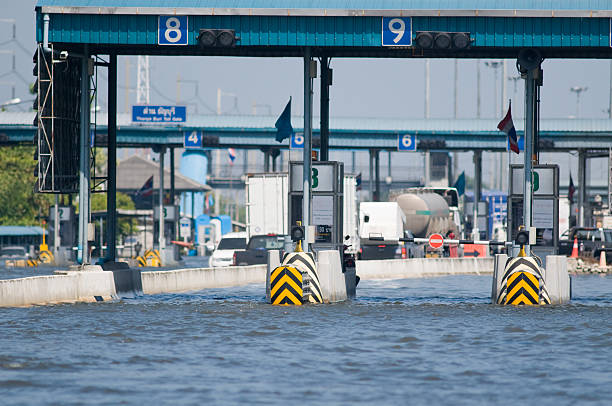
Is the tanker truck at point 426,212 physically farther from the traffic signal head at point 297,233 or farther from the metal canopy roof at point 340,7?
the traffic signal head at point 297,233

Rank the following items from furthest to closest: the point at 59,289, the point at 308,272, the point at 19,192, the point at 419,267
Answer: the point at 19,192
the point at 419,267
the point at 59,289
the point at 308,272

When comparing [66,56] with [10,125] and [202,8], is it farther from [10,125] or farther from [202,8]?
[10,125]

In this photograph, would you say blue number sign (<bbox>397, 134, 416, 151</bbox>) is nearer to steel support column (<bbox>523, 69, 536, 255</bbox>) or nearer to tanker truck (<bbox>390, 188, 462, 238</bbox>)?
tanker truck (<bbox>390, 188, 462, 238</bbox>)

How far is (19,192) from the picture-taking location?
270 ft

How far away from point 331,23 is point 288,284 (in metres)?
5.69

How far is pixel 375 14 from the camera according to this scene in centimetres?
2520

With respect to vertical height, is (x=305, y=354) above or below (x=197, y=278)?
below

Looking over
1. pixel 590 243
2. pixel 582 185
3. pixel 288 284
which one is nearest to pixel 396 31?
pixel 288 284

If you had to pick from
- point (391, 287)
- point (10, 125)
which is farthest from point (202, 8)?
point (10, 125)

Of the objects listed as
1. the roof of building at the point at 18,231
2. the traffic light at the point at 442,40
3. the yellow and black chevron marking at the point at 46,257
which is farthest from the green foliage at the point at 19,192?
the traffic light at the point at 442,40

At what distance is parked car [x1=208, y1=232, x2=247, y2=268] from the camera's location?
42781 mm

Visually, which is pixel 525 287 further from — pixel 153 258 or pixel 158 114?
pixel 153 258

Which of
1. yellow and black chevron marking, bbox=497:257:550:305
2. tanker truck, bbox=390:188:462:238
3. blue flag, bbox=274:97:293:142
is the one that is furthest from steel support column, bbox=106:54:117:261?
tanker truck, bbox=390:188:462:238

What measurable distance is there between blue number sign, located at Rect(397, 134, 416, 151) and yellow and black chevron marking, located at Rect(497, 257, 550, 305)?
115 feet
